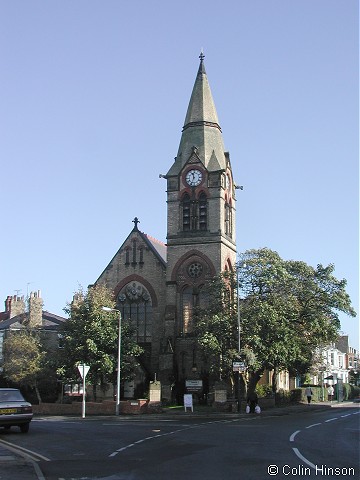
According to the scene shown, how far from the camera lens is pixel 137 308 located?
57.2 metres

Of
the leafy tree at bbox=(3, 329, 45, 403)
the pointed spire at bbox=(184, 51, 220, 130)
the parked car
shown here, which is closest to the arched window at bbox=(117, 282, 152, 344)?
the leafy tree at bbox=(3, 329, 45, 403)

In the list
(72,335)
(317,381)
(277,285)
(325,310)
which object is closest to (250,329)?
(277,285)

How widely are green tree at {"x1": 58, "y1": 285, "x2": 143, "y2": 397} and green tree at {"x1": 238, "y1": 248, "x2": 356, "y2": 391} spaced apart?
975cm

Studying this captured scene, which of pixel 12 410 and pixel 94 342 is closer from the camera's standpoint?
pixel 12 410

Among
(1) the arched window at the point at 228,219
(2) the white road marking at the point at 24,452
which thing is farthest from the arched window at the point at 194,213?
(2) the white road marking at the point at 24,452

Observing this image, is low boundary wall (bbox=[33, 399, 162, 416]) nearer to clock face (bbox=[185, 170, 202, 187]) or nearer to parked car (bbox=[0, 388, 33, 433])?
parked car (bbox=[0, 388, 33, 433])

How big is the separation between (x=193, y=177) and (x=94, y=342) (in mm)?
18489

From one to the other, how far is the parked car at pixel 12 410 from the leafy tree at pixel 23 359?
25.1 m

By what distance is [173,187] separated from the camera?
5741cm

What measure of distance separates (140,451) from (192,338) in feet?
115

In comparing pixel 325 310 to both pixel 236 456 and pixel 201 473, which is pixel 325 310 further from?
pixel 201 473

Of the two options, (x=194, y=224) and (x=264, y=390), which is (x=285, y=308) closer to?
(x=264, y=390)

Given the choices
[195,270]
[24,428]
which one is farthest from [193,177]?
[24,428]

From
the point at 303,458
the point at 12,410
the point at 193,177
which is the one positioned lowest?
the point at 303,458
